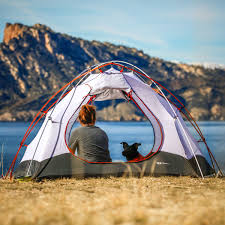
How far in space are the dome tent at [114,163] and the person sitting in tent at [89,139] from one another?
6.2 inches

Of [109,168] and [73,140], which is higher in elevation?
[73,140]

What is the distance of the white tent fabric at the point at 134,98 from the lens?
7094mm

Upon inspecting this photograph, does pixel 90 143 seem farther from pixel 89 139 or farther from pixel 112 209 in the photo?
pixel 112 209

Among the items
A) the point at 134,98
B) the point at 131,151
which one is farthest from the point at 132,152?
the point at 134,98

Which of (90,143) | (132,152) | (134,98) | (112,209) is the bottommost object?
(112,209)

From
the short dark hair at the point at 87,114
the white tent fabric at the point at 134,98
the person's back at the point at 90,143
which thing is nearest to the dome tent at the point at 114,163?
the white tent fabric at the point at 134,98

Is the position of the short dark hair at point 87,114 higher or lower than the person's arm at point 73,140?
higher

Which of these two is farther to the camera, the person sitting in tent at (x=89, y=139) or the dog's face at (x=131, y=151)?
the dog's face at (x=131, y=151)

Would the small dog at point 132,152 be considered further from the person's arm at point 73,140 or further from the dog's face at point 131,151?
the person's arm at point 73,140

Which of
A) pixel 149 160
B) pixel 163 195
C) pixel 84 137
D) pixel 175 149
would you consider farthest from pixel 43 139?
pixel 163 195

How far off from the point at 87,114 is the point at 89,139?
54 centimetres

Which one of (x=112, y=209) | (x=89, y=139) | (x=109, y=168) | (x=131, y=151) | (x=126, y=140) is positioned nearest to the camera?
(x=112, y=209)

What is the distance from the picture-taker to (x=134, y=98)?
27.2 feet

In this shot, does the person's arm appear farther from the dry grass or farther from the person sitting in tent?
the dry grass
